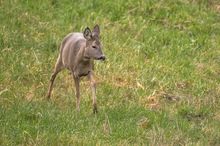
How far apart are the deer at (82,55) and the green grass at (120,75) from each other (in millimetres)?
443

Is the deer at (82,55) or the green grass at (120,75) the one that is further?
the deer at (82,55)

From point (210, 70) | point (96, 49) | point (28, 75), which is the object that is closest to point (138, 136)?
point (96, 49)

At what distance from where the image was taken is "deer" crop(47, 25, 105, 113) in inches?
365

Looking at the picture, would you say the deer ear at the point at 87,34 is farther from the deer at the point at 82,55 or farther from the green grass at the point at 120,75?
the green grass at the point at 120,75

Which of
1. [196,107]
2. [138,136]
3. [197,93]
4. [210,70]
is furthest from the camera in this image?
[210,70]

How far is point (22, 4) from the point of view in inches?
568

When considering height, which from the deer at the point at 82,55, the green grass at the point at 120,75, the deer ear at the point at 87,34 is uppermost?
the deer ear at the point at 87,34

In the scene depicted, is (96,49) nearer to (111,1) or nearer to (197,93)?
(197,93)

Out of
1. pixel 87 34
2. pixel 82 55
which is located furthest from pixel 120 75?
pixel 87 34

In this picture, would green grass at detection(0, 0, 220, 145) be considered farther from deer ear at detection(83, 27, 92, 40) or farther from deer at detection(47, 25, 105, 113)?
deer ear at detection(83, 27, 92, 40)

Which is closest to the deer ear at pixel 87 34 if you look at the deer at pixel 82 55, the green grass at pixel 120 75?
the deer at pixel 82 55

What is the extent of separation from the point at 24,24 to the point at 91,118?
480cm

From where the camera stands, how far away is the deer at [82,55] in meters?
9.28

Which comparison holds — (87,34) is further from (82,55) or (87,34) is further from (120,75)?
(120,75)
